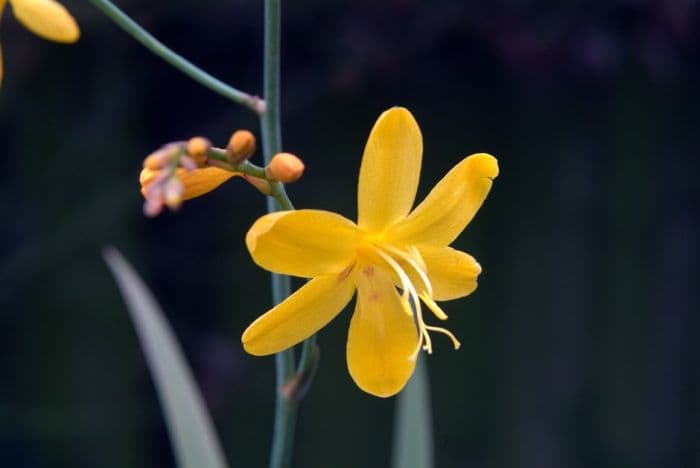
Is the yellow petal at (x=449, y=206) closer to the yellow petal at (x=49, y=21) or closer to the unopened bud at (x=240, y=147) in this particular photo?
the unopened bud at (x=240, y=147)

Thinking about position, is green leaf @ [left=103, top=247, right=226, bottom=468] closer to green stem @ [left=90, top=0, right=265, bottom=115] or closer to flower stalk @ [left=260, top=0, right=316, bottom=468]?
flower stalk @ [left=260, top=0, right=316, bottom=468]

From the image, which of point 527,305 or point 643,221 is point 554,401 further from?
point 643,221

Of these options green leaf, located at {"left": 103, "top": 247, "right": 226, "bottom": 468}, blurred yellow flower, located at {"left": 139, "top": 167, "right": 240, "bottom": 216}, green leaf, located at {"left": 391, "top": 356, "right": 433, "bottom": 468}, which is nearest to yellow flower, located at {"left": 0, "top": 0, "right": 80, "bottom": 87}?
blurred yellow flower, located at {"left": 139, "top": 167, "right": 240, "bottom": 216}

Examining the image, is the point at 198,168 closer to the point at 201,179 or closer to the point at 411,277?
the point at 201,179

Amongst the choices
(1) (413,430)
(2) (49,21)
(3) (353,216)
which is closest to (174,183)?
(2) (49,21)

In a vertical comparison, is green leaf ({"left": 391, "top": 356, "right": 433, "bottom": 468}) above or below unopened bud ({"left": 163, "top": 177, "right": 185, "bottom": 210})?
below

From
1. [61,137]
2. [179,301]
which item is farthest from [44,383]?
[61,137]

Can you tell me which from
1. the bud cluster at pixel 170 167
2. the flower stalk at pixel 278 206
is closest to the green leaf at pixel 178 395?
the flower stalk at pixel 278 206
